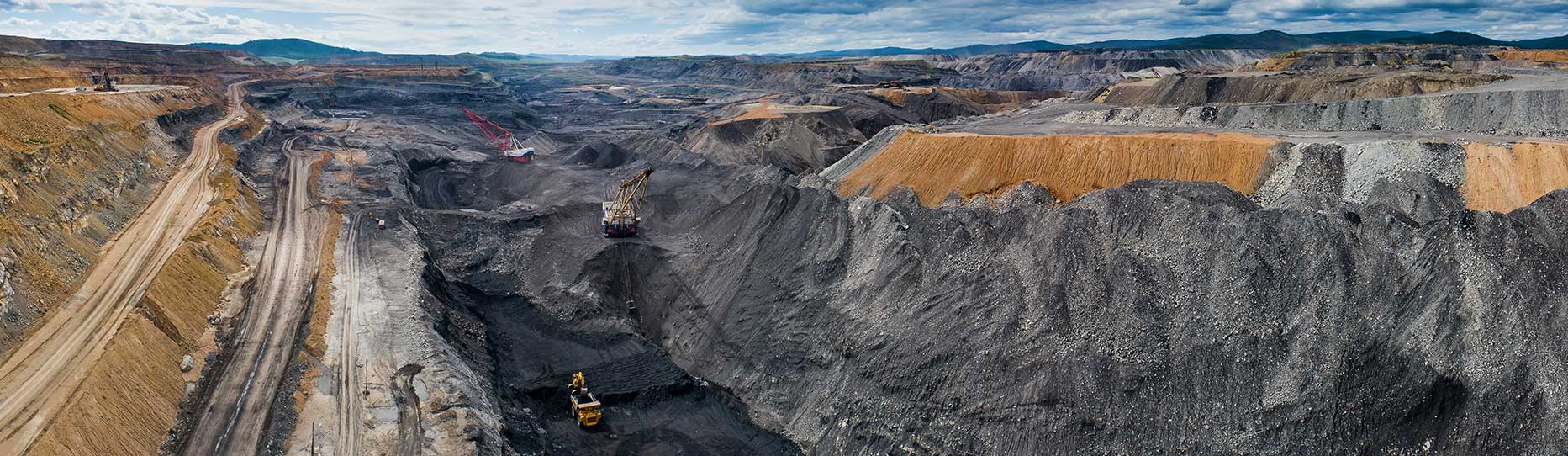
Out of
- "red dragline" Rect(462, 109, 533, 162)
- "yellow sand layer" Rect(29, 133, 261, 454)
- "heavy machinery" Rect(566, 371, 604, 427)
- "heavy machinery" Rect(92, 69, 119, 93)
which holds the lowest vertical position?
"heavy machinery" Rect(566, 371, 604, 427)

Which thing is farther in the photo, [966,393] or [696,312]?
[696,312]

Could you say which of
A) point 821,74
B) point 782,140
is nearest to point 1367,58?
point 821,74

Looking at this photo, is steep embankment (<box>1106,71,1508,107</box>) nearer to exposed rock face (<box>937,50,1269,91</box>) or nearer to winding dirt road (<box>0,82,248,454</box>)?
exposed rock face (<box>937,50,1269,91</box>)

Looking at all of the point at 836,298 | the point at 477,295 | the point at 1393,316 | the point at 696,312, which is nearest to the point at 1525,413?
the point at 1393,316

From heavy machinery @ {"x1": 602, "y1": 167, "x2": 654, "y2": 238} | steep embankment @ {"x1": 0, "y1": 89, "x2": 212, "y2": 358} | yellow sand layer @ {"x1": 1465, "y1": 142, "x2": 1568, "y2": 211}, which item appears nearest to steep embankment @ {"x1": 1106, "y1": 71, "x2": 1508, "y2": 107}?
yellow sand layer @ {"x1": 1465, "y1": 142, "x2": 1568, "y2": 211}

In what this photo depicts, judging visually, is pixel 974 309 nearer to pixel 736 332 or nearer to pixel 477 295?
pixel 736 332

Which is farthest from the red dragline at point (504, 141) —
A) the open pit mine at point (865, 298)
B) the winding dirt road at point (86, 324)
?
the winding dirt road at point (86, 324)
